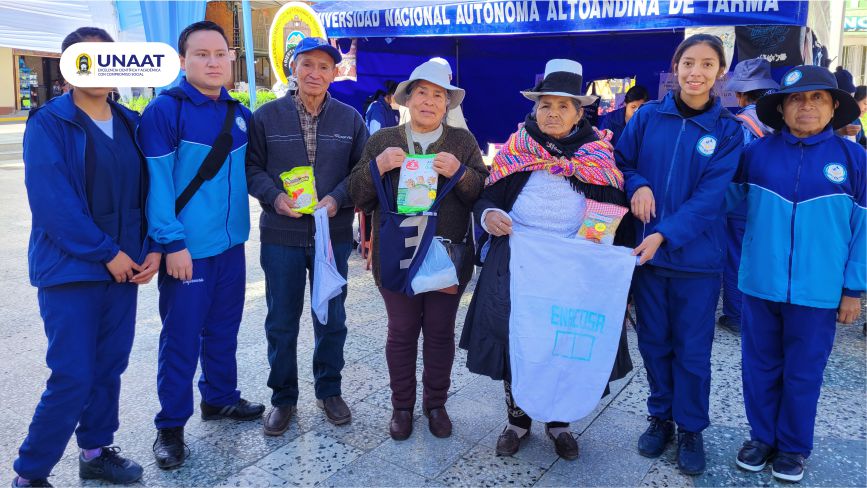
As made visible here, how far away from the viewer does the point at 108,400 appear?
289cm

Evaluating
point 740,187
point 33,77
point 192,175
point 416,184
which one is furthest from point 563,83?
point 33,77

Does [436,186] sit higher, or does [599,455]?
[436,186]

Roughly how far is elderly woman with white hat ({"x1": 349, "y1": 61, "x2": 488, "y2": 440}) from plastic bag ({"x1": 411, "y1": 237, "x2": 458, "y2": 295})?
7 cm

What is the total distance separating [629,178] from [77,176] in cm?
242

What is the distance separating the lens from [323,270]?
317 cm

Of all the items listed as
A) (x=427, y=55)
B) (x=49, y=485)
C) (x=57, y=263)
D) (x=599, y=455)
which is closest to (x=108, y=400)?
(x=49, y=485)

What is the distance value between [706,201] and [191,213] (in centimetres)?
239

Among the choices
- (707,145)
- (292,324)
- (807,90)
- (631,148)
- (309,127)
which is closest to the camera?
A: (807,90)

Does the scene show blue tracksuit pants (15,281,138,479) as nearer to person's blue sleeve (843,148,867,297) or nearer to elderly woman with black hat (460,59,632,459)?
elderly woman with black hat (460,59,632,459)

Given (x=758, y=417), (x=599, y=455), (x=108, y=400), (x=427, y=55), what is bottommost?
(x=599, y=455)

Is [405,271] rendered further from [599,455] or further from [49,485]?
[49,485]

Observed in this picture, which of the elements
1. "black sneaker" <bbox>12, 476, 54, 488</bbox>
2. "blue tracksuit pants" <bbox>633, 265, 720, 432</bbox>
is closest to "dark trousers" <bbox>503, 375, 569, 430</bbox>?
"blue tracksuit pants" <bbox>633, 265, 720, 432</bbox>

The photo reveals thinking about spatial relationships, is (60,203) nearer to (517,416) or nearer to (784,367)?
(517,416)

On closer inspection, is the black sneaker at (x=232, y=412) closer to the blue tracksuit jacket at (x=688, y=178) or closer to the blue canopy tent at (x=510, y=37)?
the blue tracksuit jacket at (x=688, y=178)
